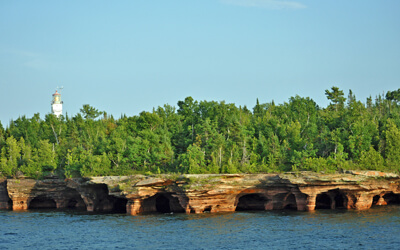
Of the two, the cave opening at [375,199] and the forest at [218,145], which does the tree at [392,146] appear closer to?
the forest at [218,145]

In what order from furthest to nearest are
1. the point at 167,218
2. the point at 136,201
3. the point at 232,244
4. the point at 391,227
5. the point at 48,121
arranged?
1. the point at 48,121
2. the point at 136,201
3. the point at 167,218
4. the point at 391,227
5. the point at 232,244

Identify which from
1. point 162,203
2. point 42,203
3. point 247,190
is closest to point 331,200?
point 247,190

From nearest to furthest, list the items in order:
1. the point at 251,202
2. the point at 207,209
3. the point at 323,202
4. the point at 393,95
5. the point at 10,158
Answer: the point at 207,209 → the point at 323,202 → the point at 251,202 → the point at 10,158 → the point at 393,95

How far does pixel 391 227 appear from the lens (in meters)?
50.5

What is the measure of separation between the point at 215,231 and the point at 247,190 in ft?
44.4

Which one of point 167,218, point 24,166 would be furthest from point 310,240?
point 24,166

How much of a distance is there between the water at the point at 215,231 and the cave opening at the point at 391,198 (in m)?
6.10

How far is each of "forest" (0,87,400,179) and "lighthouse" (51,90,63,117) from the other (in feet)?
109

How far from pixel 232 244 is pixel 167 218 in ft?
58.7

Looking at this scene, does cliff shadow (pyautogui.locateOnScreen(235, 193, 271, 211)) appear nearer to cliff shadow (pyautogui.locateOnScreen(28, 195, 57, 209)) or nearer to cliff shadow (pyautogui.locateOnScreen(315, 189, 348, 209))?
cliff shadow (pyautogui.locateOnScreen(315, 189, 348, 209))

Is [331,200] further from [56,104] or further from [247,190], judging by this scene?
[56,104]

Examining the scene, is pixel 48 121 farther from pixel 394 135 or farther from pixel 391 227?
pixel 391 227

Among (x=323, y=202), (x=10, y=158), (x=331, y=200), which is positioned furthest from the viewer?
(x=10, y=158)

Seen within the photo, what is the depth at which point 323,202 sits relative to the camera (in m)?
70.9
